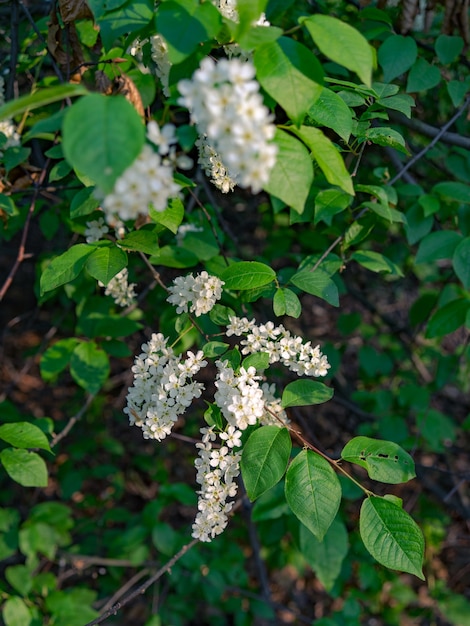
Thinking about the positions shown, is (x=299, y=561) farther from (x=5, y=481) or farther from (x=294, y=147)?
(x=294, y=147)

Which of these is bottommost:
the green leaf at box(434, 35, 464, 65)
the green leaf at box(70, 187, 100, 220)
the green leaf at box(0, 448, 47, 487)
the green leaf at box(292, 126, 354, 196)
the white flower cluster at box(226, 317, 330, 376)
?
the green leaf at box(0, 448, 47, 487)

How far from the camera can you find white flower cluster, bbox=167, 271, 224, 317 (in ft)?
5.80

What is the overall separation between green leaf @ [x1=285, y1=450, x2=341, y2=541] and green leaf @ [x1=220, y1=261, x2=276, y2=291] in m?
0.49

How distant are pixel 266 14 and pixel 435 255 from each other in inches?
46.2

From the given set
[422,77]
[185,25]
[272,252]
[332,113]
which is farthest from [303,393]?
[272,252]

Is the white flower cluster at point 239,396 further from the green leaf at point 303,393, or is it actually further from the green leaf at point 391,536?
the green leaf at point 391,536

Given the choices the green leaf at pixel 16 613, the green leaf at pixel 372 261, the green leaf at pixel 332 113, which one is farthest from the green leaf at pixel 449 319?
the green leaf at pixel 16 613

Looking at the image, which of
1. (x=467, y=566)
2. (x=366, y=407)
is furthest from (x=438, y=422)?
(x=467, y=566)

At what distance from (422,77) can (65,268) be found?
61.0 inches

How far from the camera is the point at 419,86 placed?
89.2 inches

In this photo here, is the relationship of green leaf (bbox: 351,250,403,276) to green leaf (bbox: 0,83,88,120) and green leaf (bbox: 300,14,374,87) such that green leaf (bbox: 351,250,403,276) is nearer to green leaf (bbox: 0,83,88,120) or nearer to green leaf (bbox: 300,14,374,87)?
green leaf (bbox: 300,14,374,87)

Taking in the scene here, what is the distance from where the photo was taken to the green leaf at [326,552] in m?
2.58

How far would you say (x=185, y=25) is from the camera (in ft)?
3.95

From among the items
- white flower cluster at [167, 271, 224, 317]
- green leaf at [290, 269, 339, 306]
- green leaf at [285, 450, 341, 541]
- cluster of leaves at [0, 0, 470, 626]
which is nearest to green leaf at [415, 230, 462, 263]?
cluster of leaves at [0, 0, 470, 626]
